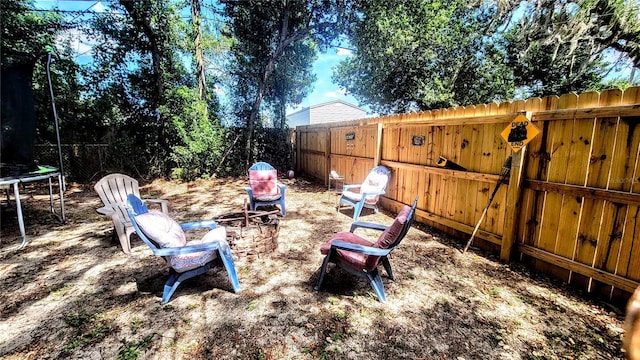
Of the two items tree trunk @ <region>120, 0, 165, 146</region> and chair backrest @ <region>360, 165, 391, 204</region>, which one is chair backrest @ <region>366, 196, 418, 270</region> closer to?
chair backrest @ <region>360, 165, 391, 204</region>

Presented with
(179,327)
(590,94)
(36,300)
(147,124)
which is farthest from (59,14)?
(590,94)

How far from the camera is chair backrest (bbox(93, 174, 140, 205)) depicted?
141 inches

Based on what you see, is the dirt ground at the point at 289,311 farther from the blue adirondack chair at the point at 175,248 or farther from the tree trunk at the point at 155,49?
the tree trunk at the point at 155,49

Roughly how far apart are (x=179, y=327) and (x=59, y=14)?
374 inches

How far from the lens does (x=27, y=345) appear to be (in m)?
1.83

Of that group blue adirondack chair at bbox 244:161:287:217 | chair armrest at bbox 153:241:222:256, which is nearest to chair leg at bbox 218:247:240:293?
chair armrest at bbox 153:241:222:256

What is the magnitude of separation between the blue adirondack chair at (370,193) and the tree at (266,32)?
5.10m

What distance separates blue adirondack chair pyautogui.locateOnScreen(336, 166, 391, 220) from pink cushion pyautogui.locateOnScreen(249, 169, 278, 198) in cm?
134

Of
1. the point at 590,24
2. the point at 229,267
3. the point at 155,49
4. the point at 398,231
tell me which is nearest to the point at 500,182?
the point at 398,231

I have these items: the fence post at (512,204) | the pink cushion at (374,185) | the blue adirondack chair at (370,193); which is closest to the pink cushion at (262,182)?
the blue adirondack chair at (370,193)

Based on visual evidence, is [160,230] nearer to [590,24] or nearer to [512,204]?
[512,204]

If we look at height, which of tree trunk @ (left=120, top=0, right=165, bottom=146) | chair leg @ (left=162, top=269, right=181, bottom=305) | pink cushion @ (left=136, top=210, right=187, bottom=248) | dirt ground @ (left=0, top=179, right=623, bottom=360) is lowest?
dirt ground @ (left=0, top=179, right=623, bottom=360)

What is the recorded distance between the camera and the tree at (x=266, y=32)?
26.6ft

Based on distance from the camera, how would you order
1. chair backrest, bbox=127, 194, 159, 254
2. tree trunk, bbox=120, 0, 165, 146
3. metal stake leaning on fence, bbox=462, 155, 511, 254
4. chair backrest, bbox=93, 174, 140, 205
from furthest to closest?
tree trunk, bbox=120, 0, 165, 146, chair backrest, bbox=93, 174, 140, 205, metal stake leaning on fence, bbox=462, 155, 511, 254, chair backrest, bbox=127, 194, 159, 254
